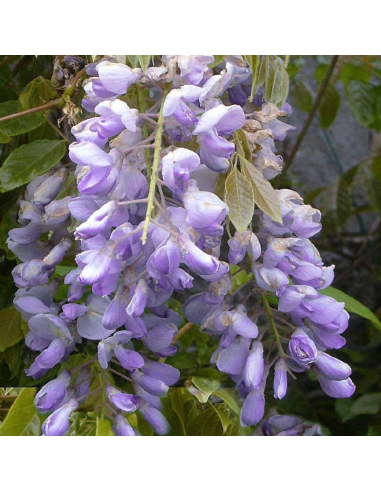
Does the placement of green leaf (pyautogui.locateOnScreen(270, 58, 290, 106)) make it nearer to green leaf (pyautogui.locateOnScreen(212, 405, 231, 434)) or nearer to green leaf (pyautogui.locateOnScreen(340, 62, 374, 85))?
green leaf (pyautogui.locateOnScreen(212, 405, 231, 434))

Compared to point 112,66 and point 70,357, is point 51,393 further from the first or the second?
point 112,66

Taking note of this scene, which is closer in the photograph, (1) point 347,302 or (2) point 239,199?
(2) point 239,199

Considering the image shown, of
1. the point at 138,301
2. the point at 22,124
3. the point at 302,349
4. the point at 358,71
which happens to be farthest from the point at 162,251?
the point at 358,71

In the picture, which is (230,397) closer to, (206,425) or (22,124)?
(206,425)

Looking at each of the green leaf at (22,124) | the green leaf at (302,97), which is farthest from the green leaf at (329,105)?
the green leaf at (22,124)

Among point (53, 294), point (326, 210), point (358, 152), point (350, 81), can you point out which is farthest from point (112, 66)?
point (358, 152)

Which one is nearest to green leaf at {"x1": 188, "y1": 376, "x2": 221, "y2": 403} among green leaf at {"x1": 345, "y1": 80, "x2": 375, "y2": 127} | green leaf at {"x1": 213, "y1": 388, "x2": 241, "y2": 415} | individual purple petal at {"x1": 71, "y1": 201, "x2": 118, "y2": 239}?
green leaf at {"x1": 213, "y1": 388, "x2": 241, "y2": 415}
